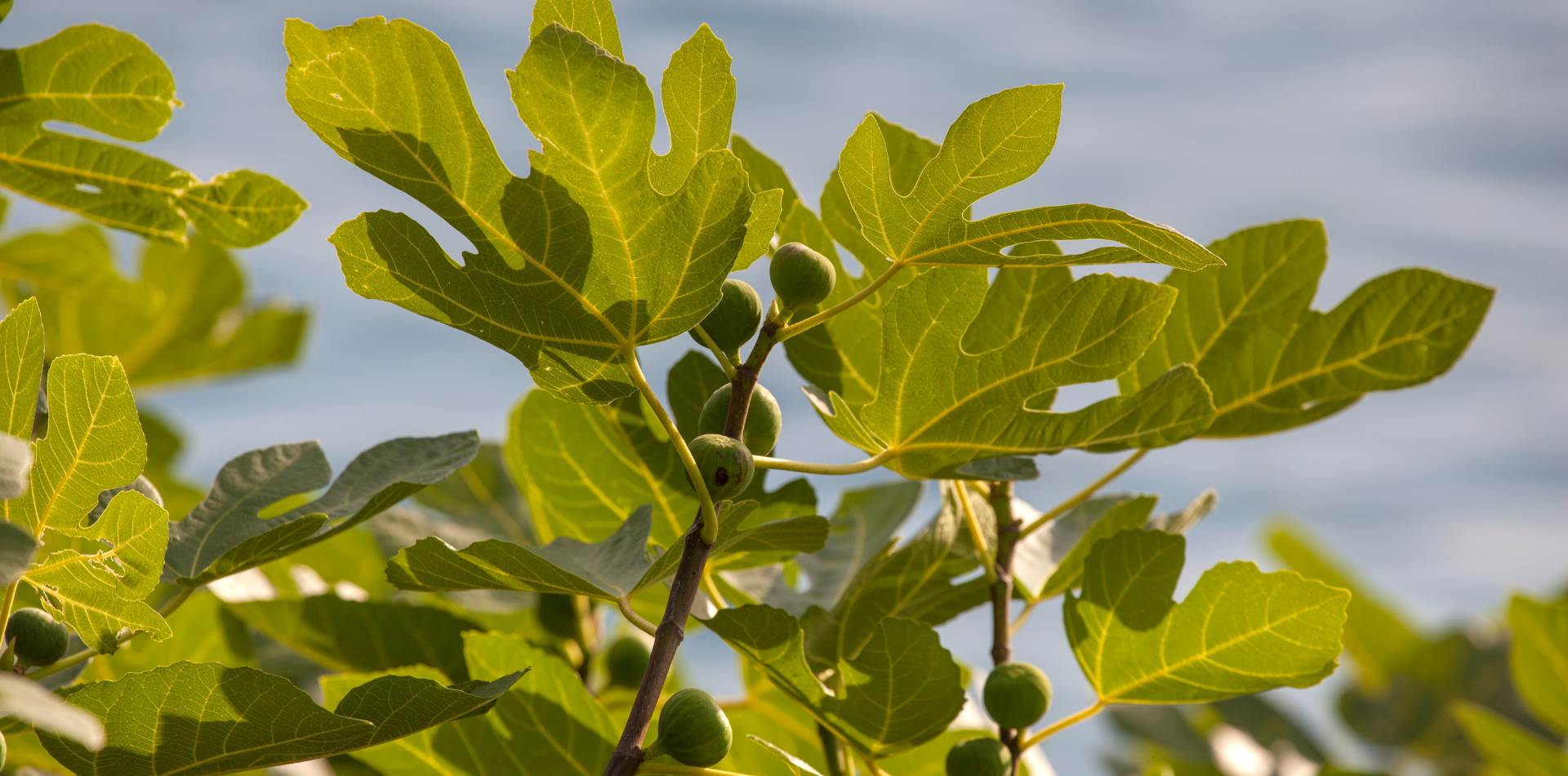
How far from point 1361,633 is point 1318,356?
83.6 inches

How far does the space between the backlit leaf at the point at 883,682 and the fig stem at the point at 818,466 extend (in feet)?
0.44

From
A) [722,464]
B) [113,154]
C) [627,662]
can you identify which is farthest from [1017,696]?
[113,154]

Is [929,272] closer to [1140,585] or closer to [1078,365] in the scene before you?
[1078,365]

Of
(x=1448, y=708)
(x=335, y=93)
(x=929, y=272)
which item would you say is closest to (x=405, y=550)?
(x=335, y=93)

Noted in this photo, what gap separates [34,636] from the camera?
957 millimetres

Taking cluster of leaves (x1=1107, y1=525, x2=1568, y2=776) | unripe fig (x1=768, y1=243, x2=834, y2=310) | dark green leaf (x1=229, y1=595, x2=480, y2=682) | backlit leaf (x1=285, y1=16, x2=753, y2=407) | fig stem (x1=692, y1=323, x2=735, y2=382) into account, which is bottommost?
cluster of leaves (x1=1107, y1=525, x2=1568, y2=776)

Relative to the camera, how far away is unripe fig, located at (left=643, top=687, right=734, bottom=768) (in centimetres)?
91

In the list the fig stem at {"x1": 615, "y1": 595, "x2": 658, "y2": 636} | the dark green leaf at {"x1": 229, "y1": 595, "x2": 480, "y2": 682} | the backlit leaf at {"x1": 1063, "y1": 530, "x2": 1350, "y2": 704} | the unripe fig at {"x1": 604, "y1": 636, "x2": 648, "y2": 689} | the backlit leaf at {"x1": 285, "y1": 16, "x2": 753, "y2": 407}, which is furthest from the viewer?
the unripe fig at {"x1": 604, "y1": 636, "x2": 648, "y2": 689}

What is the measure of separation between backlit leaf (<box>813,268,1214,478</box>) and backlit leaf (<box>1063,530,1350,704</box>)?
0.15 m

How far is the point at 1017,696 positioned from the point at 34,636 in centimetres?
87

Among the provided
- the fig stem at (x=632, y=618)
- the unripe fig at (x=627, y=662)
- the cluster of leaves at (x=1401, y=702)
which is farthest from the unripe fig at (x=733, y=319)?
the cluster of leaves at (x=1401, y=702)

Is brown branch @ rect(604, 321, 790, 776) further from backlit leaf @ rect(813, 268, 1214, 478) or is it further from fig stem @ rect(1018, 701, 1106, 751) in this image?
A: fig stem @ rect(1018, 701, 1106, 751)

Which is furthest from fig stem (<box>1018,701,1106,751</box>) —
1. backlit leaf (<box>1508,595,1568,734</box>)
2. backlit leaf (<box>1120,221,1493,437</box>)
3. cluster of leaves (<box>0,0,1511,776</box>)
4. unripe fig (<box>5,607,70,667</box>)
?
backlit leaf (<box>1508,595,1568,734</box>)

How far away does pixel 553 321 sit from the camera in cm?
90
